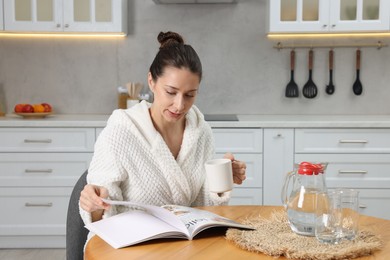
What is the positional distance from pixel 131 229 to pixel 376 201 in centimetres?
243

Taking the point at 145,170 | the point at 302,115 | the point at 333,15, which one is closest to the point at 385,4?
the point at 333,15

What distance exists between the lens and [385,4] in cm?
362

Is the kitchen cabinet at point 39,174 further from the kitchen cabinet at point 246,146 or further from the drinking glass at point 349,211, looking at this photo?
the drinking glass at point 349,211

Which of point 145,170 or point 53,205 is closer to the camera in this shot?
point 145,170

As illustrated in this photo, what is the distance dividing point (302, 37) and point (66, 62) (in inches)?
67.9

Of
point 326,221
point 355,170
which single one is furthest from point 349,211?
point 355,170

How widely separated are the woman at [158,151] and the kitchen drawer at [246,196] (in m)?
1.57

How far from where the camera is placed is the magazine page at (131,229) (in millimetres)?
1435

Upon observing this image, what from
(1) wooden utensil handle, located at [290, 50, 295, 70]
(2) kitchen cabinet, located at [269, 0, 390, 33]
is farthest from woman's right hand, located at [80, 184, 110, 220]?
(1) wooden utensil handle, located at [290, 50, 295, 70]

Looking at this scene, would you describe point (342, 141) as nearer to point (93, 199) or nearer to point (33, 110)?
point (33, 110)

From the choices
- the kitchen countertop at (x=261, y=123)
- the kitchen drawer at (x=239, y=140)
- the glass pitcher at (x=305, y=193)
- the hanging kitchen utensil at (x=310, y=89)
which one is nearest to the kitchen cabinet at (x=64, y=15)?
the kitchen countertop at (x=261, y=123)

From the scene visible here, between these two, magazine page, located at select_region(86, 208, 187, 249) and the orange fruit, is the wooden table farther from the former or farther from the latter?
the orange fruit

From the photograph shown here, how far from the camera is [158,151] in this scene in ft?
6.25

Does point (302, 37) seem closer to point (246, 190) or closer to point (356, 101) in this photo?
point (356, 101)
